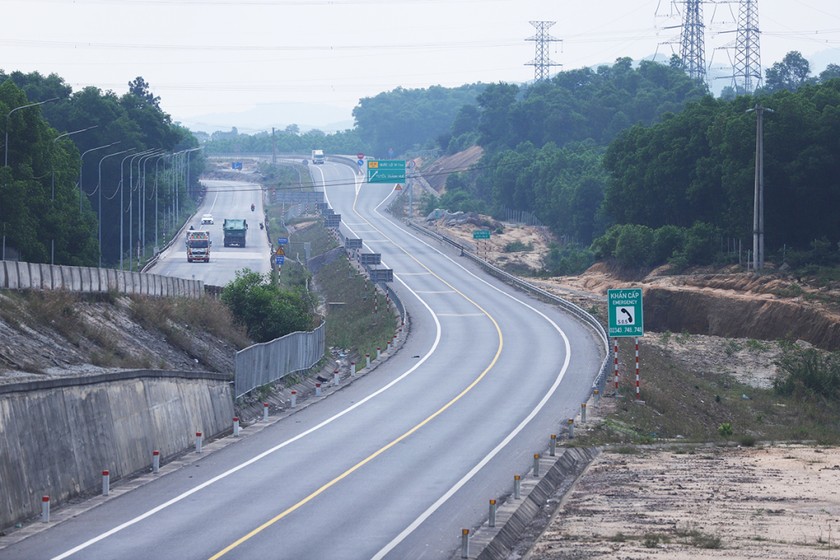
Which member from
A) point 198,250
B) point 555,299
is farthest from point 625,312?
point 198,250

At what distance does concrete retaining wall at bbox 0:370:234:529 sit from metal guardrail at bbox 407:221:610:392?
16.7m

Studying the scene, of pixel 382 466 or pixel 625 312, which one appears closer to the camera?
pixel 382 466

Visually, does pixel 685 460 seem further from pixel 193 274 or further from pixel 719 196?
pixel 193 274

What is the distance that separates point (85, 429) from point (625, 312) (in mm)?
22709

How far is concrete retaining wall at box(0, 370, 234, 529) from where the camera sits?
23750 millimetres

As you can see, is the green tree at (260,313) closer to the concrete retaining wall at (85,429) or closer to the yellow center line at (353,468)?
the yellow center line at (353,468)

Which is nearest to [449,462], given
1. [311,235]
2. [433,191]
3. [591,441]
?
[591,441]

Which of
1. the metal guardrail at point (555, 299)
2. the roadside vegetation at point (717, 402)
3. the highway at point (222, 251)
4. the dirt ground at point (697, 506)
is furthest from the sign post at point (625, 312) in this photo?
the highway at point (222, 251)

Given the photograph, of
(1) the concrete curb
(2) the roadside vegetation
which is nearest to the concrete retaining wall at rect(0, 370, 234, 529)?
(1) the concrete curb

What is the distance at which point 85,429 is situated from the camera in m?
27.0

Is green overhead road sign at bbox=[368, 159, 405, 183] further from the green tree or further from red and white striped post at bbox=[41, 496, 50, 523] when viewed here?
red and white striped post at bbox=[41, 496, 50, 523]

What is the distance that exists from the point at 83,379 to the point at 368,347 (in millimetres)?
35167

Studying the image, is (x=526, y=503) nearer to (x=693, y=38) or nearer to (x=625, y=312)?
(x=625, y=312)

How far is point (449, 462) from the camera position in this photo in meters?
31.8
